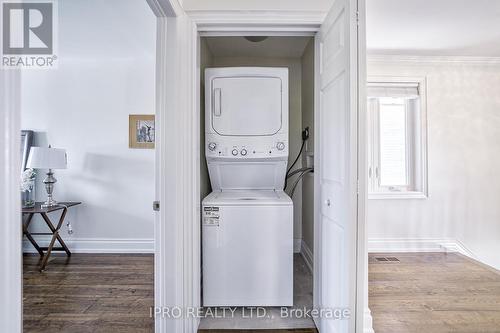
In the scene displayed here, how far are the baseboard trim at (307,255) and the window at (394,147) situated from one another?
46.6 inches

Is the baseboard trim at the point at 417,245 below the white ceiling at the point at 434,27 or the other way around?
below

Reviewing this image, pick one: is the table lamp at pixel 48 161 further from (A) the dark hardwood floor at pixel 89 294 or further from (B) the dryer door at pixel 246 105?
(B) the dryer door at pixel 246 105

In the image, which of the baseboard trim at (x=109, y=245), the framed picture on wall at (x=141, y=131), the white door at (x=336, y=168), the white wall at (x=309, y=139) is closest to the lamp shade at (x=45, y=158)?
the framed picture on wall at (x=141, y=131)

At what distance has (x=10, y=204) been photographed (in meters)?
0.64

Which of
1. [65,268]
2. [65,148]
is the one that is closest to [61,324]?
[65,268]

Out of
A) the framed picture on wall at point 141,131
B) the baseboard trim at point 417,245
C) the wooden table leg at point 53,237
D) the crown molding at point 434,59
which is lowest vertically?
the baseboard trim at point 417,245

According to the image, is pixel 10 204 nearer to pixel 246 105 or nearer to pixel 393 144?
pixel 246 105

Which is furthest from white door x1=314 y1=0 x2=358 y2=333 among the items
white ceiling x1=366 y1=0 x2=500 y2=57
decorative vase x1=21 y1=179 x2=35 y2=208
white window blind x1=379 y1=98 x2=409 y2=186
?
decorative vase x1=21 y1=179 x2=35 y2=208

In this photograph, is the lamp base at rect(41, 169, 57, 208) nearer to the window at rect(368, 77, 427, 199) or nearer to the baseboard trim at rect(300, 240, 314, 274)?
the baseboard trim at rect(300, 240, 314, 274)

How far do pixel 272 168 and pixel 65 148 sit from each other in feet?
8.84

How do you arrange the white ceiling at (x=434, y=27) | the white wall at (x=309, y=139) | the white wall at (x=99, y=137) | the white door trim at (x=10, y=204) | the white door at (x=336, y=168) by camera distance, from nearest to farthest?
the white door trim at (x=10, y=204), the white door at (x=336, y=168), the white ceiling at (x=434, y=27), the white wall at (x=309, y=139), the white wall at (x=99, y=137)

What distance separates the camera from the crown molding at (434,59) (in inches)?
143

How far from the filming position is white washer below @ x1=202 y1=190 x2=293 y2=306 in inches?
83.7

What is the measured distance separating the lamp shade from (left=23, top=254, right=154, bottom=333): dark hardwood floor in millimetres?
1093
